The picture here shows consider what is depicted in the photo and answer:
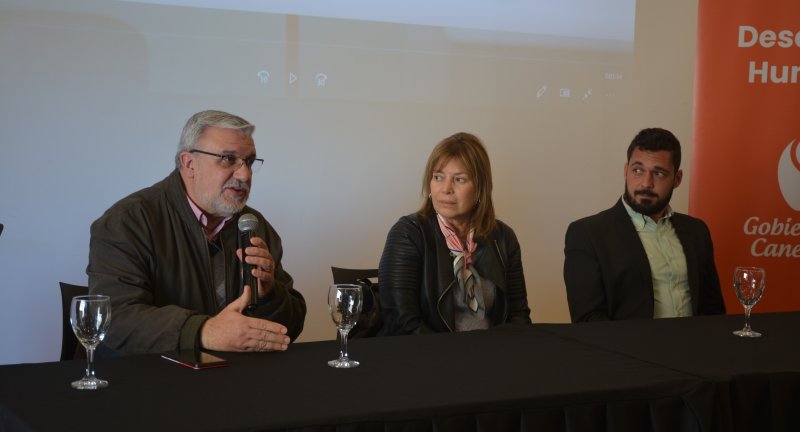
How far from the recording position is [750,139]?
15.1 ft

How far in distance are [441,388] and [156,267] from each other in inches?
42.6

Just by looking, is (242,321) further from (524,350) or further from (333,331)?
(333,331)

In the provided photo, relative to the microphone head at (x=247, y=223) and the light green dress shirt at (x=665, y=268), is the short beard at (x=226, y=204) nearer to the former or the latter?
the microphone head at (x=247, y=223)

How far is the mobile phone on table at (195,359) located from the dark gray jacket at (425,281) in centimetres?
98

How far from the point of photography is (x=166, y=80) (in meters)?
3.64

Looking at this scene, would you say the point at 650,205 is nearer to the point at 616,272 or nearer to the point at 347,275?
the point at 616,272

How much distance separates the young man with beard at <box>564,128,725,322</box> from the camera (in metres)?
3.02

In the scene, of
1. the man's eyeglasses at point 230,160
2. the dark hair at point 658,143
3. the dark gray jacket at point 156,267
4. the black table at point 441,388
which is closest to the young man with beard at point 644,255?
the dark hair at point 658,143

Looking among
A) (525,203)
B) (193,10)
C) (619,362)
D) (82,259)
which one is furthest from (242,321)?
(525,203)

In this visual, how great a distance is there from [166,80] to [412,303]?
1698 millimetres

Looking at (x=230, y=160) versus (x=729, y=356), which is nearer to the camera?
(x=729, y=356)

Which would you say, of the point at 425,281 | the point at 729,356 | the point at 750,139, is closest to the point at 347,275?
the point at 425,281

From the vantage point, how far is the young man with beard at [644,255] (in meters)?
3.02

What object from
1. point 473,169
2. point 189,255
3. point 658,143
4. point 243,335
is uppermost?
point 658,143
